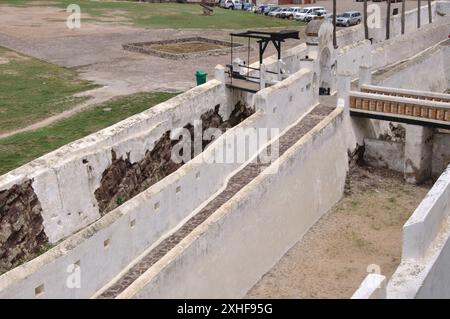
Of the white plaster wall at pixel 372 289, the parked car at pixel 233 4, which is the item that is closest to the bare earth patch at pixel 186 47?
the parked car at pixel 233 4

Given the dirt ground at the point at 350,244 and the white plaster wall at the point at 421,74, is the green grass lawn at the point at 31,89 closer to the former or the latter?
the dirt ground at the point at 350,244

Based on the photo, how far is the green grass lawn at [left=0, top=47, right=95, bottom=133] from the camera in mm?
23359

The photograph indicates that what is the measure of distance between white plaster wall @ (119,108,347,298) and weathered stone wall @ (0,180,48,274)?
4406 millimetres

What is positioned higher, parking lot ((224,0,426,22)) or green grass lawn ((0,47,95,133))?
parking lot ((224,0,426,22))

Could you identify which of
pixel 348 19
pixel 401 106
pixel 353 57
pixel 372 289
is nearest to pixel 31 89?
pixel 353 57

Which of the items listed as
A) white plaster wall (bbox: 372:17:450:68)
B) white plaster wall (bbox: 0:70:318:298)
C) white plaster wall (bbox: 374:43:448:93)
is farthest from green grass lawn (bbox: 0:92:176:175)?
white plaster wall (bbox: 372:17:450:68)

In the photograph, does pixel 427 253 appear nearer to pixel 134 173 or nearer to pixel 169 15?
pixel 134 173

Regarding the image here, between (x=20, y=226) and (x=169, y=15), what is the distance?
32357mm

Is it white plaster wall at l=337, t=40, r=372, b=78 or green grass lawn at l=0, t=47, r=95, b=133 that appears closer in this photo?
green grass lawn at l=0, t=47, r=95, b=133

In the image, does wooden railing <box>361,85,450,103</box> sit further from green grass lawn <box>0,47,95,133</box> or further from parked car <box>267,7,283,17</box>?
parked car <box>267,7,283,17</box>

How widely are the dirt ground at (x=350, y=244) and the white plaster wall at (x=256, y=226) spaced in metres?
0.39

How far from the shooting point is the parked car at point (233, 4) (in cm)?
5456

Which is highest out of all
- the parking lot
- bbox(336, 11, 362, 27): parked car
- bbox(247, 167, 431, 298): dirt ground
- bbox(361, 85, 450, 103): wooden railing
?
the parking lot

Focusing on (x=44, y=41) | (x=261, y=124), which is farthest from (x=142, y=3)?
(x=261, y=124)
